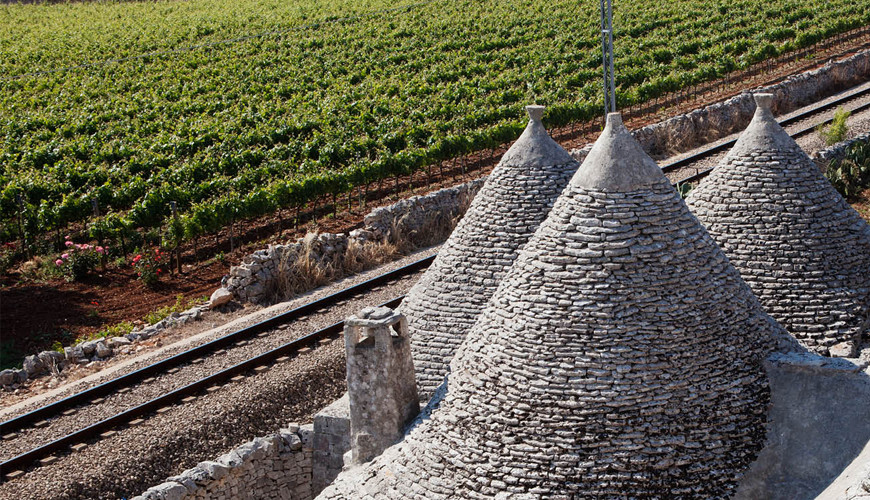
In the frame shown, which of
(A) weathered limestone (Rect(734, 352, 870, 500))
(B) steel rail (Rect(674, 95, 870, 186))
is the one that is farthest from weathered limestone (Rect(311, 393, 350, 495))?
(B) steel rail (Rect(674, 95, 870, 186))

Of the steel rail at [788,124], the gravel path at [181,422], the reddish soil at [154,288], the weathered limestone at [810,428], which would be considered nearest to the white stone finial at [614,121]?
the weathered limestone at [810,428]

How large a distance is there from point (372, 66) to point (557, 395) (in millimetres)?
45009

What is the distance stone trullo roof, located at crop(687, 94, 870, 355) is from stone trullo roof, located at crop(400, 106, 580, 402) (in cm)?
191

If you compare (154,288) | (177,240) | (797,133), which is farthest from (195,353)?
(797,133)

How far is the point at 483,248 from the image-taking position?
11.3 m

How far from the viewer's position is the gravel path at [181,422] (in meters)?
13.7

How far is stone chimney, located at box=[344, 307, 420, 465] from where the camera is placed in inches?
380

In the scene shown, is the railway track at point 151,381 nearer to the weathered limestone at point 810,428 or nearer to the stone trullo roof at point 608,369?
the stone trullo roof at point 608,369

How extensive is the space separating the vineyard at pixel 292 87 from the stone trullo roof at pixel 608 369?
54.6 feet

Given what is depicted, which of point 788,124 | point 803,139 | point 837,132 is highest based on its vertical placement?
point 837,132

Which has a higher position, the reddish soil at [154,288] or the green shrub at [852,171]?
the green shrub at [852,171]

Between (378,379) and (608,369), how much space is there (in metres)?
2.27

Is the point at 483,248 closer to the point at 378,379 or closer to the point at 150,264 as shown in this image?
the point at 378,379

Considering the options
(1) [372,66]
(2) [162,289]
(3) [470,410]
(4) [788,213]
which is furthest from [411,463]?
(1) [372,66]
